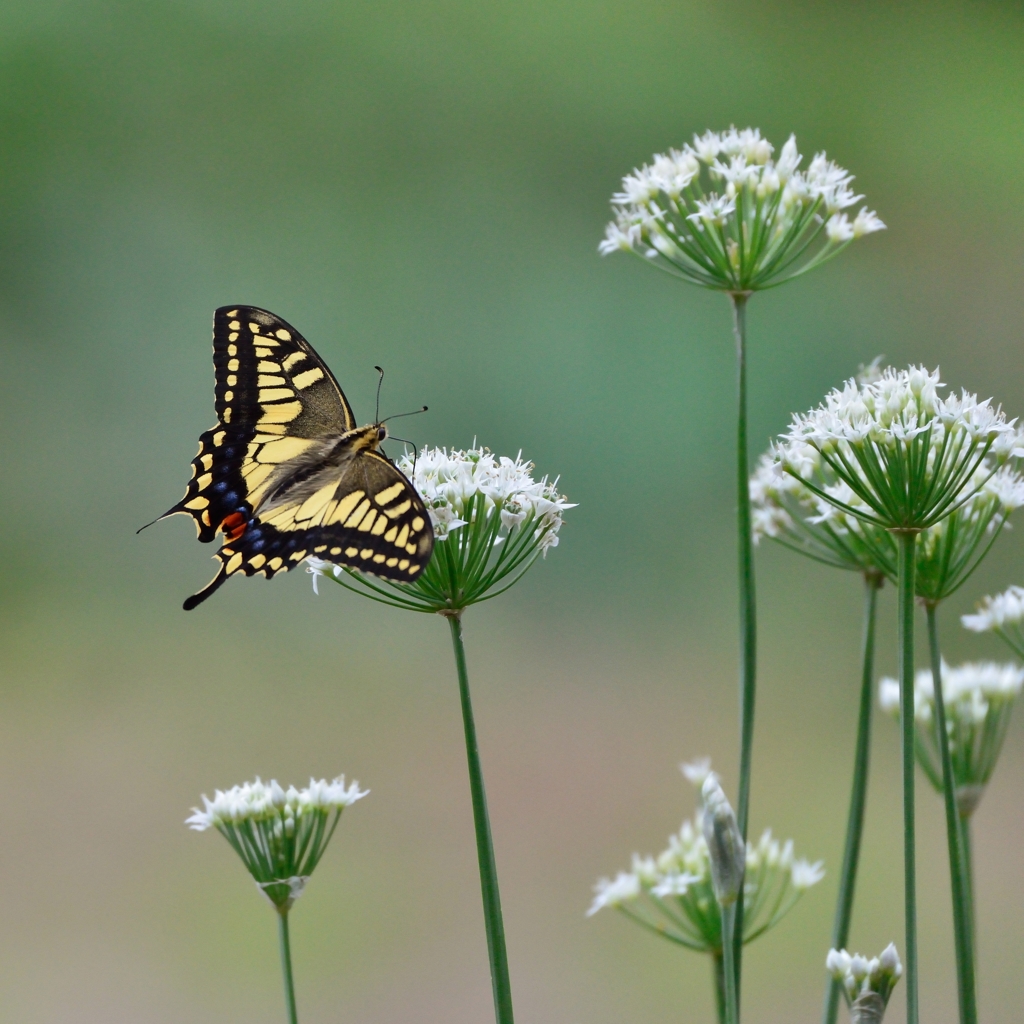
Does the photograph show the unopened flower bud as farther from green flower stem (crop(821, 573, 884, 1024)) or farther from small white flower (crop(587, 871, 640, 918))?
small white flower (crop(587, 871, 640, 918))

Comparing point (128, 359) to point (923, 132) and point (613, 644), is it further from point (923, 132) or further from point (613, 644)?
point (923, 132)

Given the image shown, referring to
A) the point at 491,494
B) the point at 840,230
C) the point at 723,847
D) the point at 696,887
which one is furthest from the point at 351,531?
the point at 840,230

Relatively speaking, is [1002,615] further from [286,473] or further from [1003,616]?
[286,473]

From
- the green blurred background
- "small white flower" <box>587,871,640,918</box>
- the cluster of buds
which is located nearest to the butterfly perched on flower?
the cluster of buds

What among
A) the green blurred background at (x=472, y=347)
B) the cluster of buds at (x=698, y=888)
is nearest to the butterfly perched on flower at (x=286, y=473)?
the cluster of buds at (x=698, y=888)

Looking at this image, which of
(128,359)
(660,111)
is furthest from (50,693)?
(660,111)

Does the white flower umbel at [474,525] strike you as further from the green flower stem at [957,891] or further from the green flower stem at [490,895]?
the green flower stem at [957,891]
